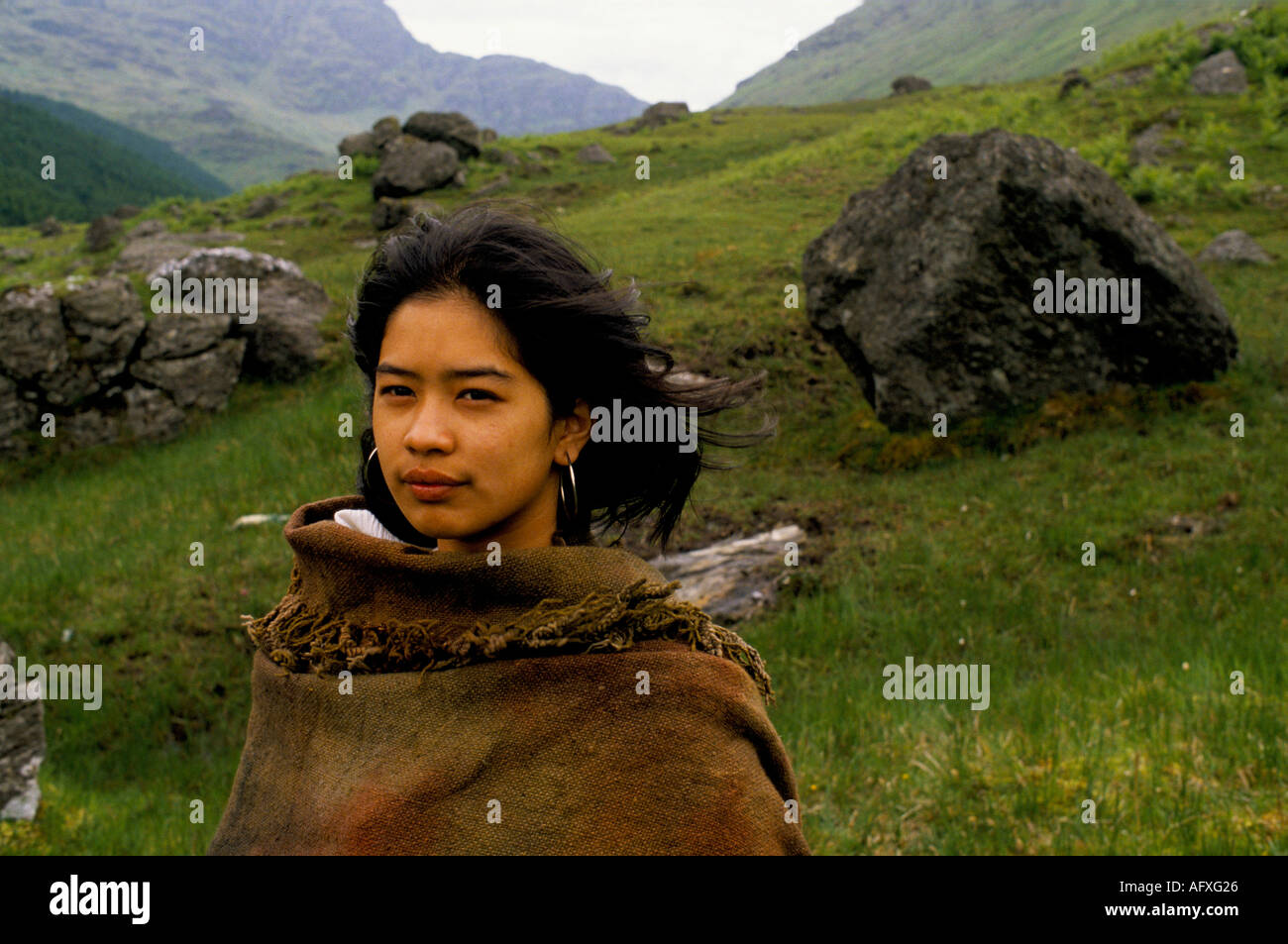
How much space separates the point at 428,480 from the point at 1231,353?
12.2m

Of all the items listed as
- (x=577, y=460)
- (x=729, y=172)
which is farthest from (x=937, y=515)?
(x=729, y=172)

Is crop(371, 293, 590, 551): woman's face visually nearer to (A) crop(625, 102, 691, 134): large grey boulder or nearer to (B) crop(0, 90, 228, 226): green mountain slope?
(A) crop(625, 102, 691, 134): large grey boulder

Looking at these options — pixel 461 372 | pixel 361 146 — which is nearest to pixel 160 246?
pixel 361 146

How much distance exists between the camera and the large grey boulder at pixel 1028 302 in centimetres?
1141

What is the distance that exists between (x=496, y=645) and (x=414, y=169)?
1438 inches

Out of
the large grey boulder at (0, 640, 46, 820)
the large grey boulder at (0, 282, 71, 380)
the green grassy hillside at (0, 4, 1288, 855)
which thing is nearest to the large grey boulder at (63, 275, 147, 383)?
the large grey boulder at (0, 282, 71, 380)

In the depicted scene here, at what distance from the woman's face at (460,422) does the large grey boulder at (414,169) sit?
35478 mm

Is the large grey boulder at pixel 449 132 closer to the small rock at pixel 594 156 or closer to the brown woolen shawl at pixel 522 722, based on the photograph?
→ the small rock at pixel 594 156

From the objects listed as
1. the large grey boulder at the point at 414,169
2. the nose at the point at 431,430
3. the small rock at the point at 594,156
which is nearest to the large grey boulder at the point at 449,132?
the large grey boulder at the point at 414,169

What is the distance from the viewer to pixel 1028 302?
11438 millimetres

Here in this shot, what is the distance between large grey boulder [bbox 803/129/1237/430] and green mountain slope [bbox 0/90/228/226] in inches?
3980

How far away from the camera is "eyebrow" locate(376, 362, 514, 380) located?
252 centimetres

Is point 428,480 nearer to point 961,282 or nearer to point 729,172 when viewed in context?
point 961,282

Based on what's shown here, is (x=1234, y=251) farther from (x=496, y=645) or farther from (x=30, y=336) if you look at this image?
(x=30, y=336)
